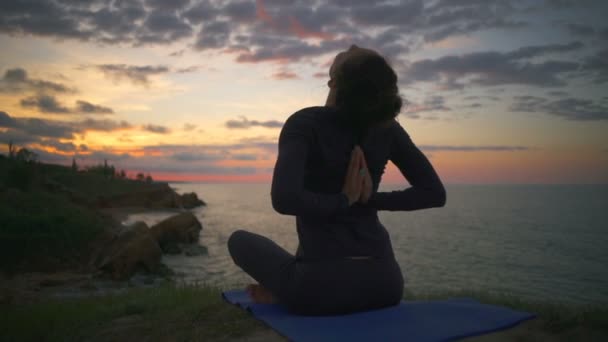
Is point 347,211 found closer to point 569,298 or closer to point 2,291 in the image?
point 2,291

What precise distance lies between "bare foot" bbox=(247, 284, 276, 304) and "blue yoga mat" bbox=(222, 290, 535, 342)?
0.04 m

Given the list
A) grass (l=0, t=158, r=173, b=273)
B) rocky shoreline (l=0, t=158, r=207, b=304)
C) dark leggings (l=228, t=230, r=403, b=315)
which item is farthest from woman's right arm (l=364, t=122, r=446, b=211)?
grass (l=0, t=158, r=173, b=273)

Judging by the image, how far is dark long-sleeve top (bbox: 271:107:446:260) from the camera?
228cm

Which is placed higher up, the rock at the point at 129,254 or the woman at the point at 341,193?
the woman at the point at 341,193

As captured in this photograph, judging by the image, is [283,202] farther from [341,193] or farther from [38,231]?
[38,231]

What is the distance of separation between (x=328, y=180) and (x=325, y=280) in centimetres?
61

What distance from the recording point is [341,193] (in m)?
2.36

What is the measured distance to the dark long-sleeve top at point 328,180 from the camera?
2.28m

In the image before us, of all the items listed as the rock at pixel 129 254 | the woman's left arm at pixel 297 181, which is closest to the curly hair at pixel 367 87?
the woman's left arm at pixel 297 181

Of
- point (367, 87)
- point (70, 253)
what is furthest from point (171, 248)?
point (367, 87)

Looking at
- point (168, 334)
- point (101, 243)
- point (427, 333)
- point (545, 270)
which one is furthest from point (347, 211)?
point (545, 270)

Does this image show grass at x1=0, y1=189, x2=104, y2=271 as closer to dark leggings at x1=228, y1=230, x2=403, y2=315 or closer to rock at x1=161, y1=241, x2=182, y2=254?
rock at x1=161, y1=241, x2=182, y2=254

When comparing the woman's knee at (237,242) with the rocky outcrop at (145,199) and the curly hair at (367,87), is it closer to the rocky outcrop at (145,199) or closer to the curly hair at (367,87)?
the curly hair at (367,87)

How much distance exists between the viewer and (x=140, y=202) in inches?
1431
